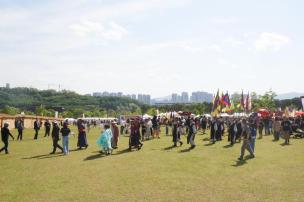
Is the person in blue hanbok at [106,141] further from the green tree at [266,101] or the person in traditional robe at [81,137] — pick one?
the green tree at [266,101]

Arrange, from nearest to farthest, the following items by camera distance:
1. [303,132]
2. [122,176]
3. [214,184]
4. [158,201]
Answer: [158,201] < [214,184] < [122,176] < [303,132]

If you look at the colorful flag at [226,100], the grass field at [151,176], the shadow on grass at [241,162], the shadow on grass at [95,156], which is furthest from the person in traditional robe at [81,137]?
the colorful flag at [226,100]

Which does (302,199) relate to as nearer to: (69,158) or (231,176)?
(231,176)

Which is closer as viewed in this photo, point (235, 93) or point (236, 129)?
point (236, 129)

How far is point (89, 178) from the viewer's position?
15.9 meters

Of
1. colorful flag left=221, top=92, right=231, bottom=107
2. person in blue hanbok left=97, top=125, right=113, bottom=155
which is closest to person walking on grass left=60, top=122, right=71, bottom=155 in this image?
person in blue hanbok left=97, top=125, right=113, bottom=155

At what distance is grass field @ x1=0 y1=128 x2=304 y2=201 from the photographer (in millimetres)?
13188

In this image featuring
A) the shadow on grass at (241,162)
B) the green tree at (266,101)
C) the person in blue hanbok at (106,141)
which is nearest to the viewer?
the shadow on grass at (241,162)

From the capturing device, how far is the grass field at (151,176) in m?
13.2

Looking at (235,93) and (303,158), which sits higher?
(235,93)

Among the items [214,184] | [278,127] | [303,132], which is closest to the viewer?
[214,184]

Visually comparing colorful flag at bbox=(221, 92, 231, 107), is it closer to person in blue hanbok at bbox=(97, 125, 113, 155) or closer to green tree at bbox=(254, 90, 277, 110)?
person in blue hanbok at bbox=(97, 125, 113, 155)

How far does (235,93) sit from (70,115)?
60.1 metres

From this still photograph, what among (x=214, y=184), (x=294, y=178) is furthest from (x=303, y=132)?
(x=214, y=184)
